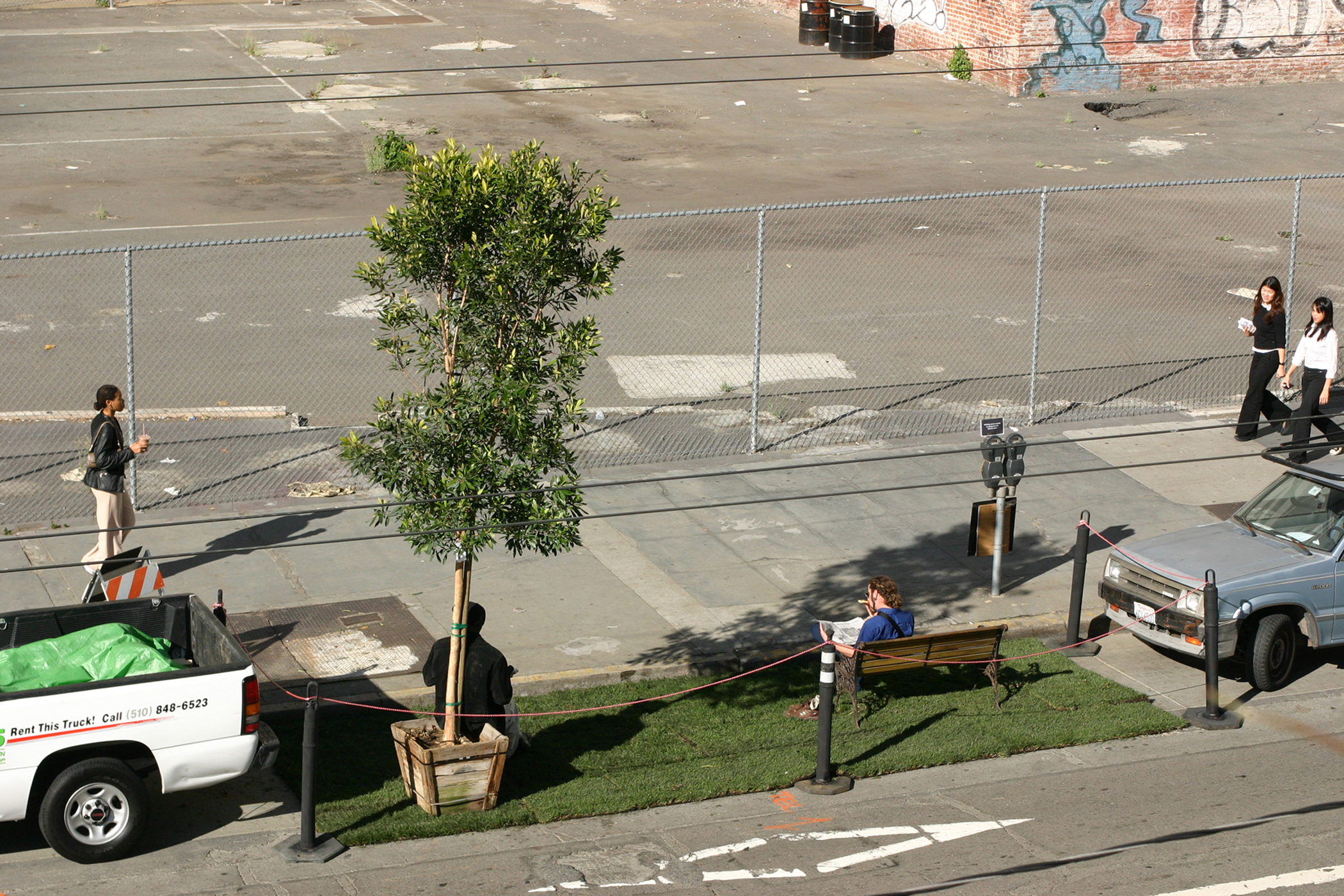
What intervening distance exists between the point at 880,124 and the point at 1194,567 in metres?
23.2

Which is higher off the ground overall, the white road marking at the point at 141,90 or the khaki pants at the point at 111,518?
the white road marking at the point at 141,90

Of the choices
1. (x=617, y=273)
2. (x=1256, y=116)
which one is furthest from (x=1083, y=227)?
(x=1256, y=116)

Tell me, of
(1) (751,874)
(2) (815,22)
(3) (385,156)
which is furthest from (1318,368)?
(2) (815,22)

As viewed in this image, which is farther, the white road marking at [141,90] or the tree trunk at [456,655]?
the white road marking at [141,90]

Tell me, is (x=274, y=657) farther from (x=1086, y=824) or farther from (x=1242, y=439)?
(x=1242, y=439)

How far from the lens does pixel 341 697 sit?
36.7 ft

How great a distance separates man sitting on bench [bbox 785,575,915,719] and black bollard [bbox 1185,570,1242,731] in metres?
2.11

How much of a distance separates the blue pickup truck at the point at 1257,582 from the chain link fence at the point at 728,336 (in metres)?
4.88

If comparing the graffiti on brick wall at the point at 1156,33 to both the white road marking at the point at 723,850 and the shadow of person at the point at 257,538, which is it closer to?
the shadow of person at the point at 257,538

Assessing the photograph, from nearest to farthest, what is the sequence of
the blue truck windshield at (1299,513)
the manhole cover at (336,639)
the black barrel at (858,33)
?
the manhole cover at (336,639) < the blue truck windshield at (1299,513) < the black barrel at (858,33)

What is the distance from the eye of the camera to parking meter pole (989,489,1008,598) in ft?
43.1

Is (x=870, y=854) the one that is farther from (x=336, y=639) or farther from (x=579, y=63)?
(x=579, y=63)

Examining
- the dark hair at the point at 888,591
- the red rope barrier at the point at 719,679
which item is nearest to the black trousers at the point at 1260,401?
the red rope barrier at the point at 719,679

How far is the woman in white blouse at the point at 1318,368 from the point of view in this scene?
51.9 ft
